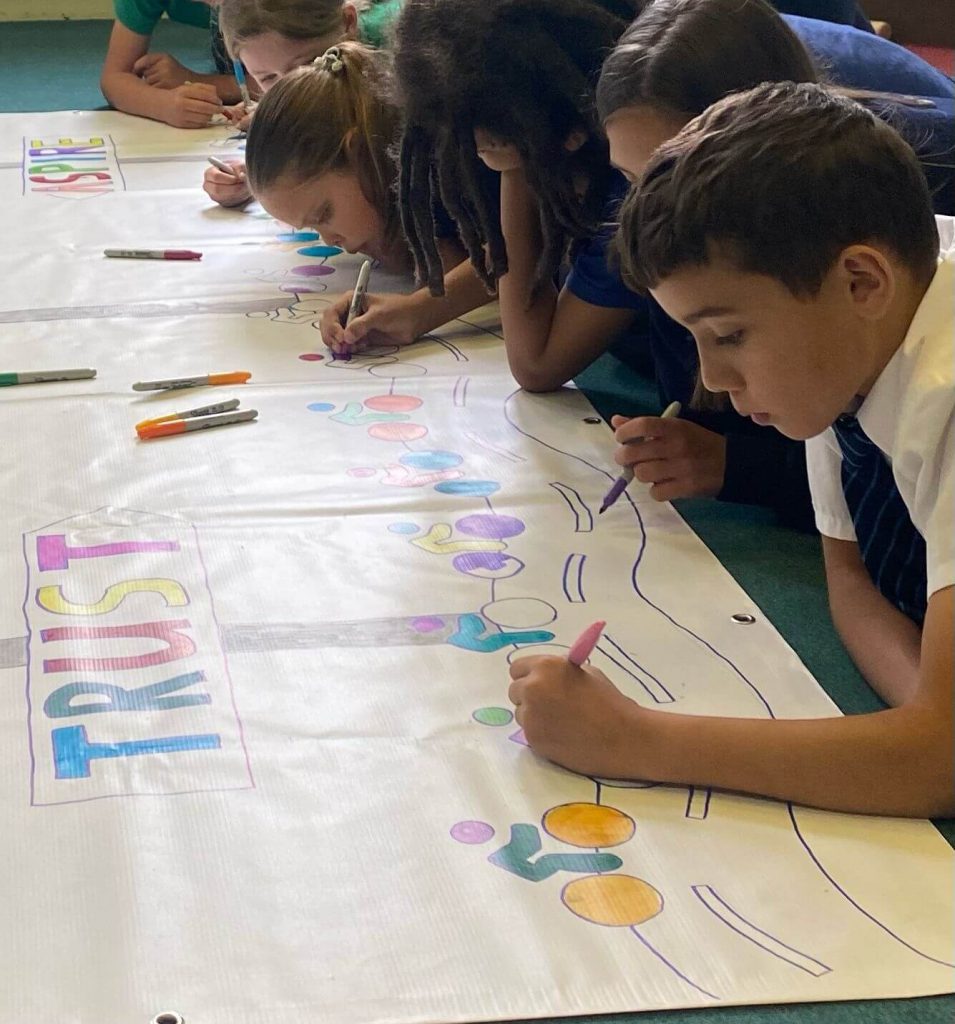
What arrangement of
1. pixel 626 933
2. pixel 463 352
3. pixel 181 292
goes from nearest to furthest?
pixel 626 933, pixel 463 352, pixel 181 292

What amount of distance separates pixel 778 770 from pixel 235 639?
352mm

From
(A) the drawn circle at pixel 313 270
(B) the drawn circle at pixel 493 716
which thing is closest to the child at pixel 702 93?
(B) the drawn circle at pixel 493 716

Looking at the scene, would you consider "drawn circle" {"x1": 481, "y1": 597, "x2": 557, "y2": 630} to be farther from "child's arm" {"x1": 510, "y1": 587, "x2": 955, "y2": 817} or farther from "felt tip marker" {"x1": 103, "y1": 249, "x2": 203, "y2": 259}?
"felt tip marker" {"x1": 103, "y1": 249, "x2": 203, "y2": 259}

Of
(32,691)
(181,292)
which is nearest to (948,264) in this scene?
(32,691)

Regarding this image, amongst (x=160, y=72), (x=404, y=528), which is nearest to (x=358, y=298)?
(x=404, y=528)

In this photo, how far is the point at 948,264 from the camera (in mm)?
735

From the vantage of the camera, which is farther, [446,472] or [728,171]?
[446,472]

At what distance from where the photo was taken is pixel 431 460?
3.66 feet

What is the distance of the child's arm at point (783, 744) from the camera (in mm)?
685

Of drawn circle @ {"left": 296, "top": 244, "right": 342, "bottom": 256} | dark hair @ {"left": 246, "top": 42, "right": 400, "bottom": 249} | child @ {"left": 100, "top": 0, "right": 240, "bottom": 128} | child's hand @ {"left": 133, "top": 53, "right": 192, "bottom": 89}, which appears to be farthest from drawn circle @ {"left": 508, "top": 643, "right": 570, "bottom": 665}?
child's hand @ {"left": 133, "top": 53, "right": 192, "bottom": 89}

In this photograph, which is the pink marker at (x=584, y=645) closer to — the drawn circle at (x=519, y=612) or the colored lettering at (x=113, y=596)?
the drawn circle at (x=519, y=612)

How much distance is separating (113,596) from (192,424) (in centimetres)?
29

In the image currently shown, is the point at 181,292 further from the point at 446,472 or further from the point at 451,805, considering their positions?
the point at 451,805

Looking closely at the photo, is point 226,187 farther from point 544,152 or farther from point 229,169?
point 544,152
